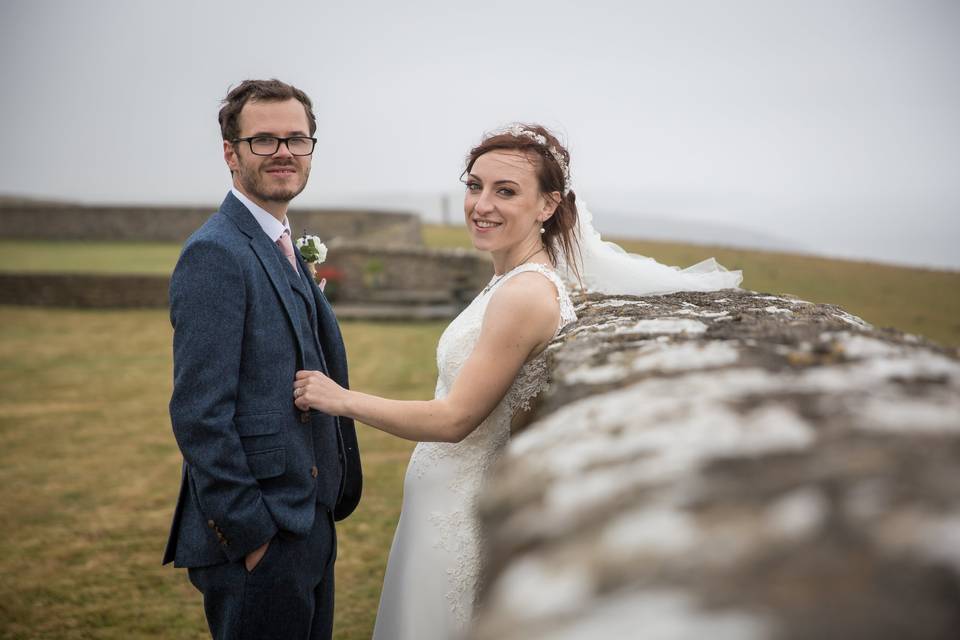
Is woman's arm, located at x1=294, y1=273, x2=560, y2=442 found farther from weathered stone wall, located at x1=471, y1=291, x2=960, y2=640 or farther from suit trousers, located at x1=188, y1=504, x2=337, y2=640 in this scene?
weathered stone wall, located at x1=471, y1=291, x2=960, y2=640

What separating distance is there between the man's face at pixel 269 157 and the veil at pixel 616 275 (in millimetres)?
1221

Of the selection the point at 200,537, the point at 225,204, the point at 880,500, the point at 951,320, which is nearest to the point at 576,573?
the point at 880,500

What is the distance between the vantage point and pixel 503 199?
2.48m

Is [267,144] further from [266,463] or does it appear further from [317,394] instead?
A: [266,463]

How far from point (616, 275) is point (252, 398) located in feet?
5.75

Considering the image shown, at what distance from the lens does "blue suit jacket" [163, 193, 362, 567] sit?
80.4 inches

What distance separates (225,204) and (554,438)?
1765 millimetres

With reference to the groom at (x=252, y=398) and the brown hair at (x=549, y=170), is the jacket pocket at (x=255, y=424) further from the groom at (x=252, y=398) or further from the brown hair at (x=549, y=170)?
the brown hair at (x=549, y=170)

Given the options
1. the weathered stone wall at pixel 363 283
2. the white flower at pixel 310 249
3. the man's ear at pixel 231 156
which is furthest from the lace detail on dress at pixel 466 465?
the weathered stone wall at pixel 363 283

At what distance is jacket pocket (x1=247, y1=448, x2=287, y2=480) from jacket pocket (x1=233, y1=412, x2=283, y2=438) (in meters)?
0.07

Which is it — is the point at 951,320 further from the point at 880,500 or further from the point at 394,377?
the point at 880,500

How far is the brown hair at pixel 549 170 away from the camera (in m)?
2.50

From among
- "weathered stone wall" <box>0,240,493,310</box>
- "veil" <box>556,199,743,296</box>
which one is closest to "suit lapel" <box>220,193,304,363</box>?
"veil" <box>556,199,743,296</box>

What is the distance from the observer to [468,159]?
266cm
